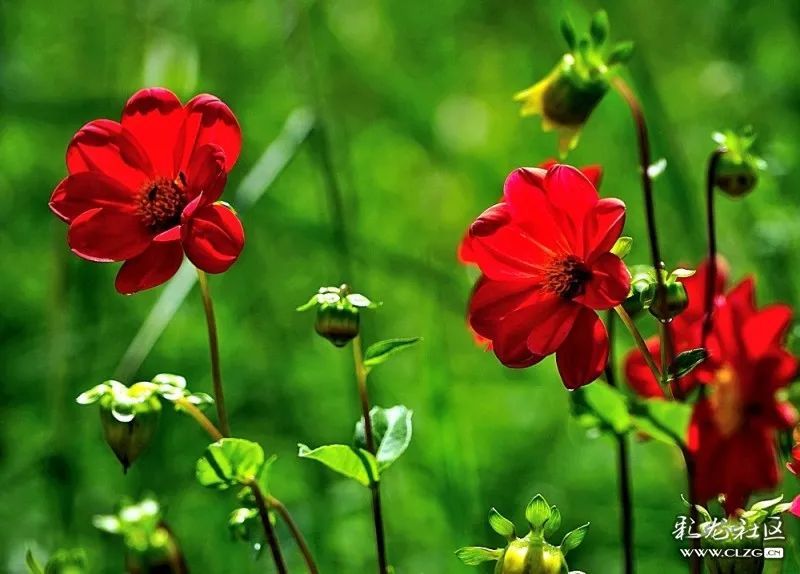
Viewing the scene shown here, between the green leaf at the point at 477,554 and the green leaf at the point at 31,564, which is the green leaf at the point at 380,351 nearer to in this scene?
the green leaf at the point at 477,554

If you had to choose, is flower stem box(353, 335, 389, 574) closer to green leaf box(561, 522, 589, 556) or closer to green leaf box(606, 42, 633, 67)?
green leaf box(561, 522, 589, 556)

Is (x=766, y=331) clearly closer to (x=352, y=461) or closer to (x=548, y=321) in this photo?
(x=548, y=321)

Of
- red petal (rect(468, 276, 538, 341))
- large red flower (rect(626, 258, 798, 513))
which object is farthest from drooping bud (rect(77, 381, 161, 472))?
large red flower (rect(626, 258, 798, 513))

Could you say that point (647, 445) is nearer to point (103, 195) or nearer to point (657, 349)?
point (657, 349)

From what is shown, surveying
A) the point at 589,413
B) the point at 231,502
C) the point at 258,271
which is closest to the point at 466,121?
the point at 258,271

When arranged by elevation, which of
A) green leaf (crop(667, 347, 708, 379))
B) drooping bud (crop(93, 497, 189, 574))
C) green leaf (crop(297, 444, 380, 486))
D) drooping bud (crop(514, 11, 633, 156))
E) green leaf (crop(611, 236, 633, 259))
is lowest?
drooping bud (crop(93, 497, 189, 574))

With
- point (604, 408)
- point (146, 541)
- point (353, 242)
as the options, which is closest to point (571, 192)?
point (604, 408)
